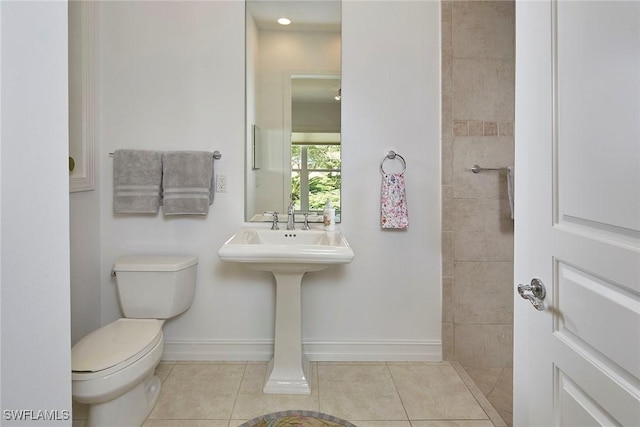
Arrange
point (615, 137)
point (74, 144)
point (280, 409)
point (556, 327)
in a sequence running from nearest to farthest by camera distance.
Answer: point (615, 137) → point (556, 327) → point (280, 409) → point (74, 144)

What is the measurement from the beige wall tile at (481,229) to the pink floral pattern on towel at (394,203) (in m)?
0.34

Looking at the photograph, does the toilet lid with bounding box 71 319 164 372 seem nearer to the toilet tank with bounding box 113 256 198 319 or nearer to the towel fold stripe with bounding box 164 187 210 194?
the toilet tank with bounding box 113 256 198 319

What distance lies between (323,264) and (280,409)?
28.7 inches

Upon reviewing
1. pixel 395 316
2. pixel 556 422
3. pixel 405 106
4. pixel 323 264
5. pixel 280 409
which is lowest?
pixel 280 409

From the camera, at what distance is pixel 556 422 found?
0.95m

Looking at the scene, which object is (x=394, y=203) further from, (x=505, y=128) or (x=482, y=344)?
(x=482, y=344)

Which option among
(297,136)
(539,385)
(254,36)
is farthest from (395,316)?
(254,36)

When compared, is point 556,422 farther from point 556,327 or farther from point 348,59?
point 348,59

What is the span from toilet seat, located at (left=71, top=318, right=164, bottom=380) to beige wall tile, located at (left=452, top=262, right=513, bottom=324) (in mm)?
1722

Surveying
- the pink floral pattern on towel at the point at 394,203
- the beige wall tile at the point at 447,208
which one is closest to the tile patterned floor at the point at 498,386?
the beige wall tile at the point at 447,208

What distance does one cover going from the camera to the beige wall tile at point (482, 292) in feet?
8.26

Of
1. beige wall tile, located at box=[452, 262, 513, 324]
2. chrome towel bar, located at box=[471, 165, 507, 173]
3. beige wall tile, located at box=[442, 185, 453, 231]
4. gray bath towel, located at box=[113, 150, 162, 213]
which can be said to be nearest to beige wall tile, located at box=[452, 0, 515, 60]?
chrome towel bar, located at box=[471, 165, 507, 173]

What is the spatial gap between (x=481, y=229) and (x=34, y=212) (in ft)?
7.37

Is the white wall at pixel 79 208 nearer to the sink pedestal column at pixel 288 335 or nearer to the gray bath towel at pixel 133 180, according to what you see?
the gray bath towel at pixel 133 180
